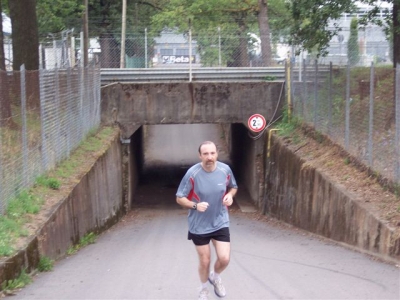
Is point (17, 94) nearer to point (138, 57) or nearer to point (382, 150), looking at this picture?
point (382, 150)

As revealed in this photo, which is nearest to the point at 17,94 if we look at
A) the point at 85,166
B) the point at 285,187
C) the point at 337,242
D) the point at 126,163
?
the point at 85,166

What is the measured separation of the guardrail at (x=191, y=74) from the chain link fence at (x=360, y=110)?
4440 millimetres

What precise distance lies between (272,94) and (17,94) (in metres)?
13.9

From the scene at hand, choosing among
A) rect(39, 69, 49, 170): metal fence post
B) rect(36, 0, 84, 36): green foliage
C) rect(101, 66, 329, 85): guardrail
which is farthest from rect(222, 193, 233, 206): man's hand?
rect(36, 0, 84, 36): green foliage

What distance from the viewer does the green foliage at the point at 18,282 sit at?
361 inches

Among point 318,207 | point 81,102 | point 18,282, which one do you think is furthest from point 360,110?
point 18,282

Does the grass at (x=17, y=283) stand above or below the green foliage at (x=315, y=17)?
below

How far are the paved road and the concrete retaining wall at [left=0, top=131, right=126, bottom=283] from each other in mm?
322

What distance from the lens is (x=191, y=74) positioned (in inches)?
1048

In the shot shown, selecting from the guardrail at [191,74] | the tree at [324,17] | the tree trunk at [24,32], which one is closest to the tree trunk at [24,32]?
the tree trunk at [24,32]

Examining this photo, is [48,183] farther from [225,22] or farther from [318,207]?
[225,22]

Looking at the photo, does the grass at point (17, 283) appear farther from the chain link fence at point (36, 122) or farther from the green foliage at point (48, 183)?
the green foliage at point (48, 183)

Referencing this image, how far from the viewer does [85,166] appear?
1775cm

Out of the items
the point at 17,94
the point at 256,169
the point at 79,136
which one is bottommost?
the point at 256,169
